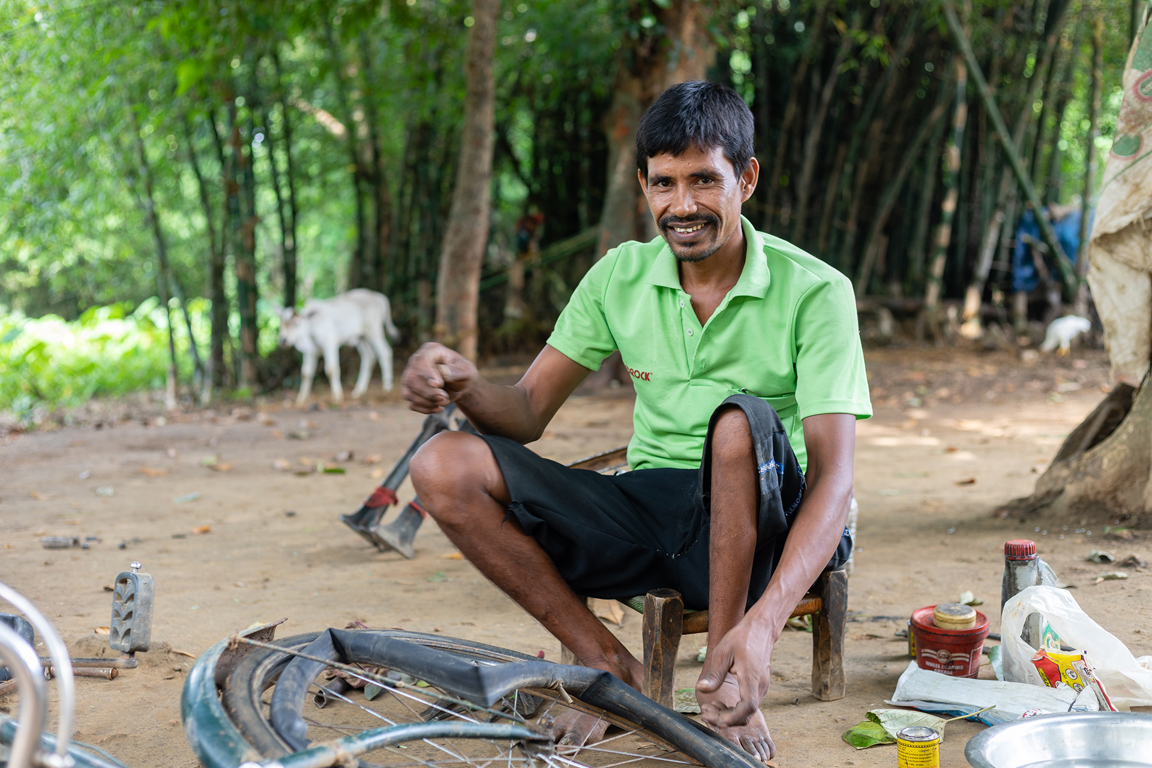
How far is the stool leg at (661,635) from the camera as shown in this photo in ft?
6.14

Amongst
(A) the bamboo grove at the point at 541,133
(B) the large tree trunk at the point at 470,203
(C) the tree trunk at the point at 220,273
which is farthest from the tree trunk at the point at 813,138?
(C) the tree trunk at the point at 220,273

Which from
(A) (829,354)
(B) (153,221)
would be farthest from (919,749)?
(B) (153,221)

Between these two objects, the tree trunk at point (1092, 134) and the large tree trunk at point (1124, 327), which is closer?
the large tree trunk at point (1124, 327)

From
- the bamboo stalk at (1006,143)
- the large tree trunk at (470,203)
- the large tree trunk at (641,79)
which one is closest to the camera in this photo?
the large tree trunk at (470,203)

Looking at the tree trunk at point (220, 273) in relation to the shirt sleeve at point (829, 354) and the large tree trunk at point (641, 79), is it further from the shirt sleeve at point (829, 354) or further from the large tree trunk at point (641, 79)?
the shirt sleeve at point (829, 354)

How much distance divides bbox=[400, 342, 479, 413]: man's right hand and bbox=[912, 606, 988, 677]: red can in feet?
3.95

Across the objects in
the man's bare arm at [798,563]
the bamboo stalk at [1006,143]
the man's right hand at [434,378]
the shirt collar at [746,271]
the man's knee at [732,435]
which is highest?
the bamboo stalk at [1006,143]

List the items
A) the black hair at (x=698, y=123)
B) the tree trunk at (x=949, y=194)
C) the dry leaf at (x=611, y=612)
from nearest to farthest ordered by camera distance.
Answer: the black hair at (x=698, y=123)
the dry leaf at (x=611, y=612)
the tree trunk at (x=949, y=194)

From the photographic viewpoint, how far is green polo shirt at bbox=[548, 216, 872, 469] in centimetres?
188

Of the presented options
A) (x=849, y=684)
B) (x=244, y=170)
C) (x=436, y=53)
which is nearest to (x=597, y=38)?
(x=436, y=53)

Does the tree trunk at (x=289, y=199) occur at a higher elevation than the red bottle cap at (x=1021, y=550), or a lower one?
higher

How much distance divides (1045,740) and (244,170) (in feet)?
24.4

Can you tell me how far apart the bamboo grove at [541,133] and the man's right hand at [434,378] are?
4.48 meters

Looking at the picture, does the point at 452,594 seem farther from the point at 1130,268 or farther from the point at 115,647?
the point at 1130,268
